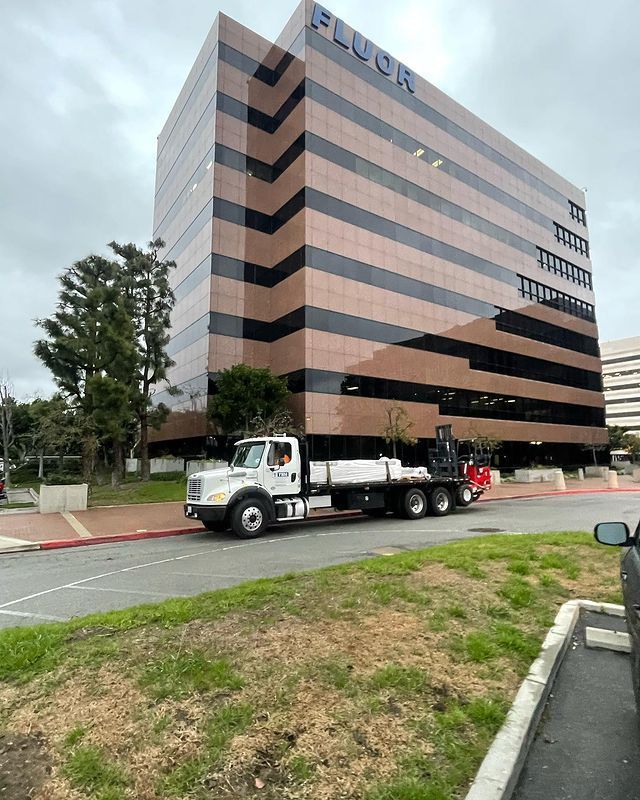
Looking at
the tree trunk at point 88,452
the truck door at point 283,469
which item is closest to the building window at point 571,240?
the tree trunk at point 88,452

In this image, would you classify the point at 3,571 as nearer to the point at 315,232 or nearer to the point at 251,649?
the point at 251,649

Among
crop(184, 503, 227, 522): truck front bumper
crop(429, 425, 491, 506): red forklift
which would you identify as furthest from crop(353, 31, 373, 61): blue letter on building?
crop(184, 503, 227, 522): truck front bumper

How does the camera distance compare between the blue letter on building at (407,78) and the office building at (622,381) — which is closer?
the blue letter on building at (407,78)

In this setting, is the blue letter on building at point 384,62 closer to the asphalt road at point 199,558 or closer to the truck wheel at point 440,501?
the truck wheel at point 440,501

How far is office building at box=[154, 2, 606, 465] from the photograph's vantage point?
31.8 meters

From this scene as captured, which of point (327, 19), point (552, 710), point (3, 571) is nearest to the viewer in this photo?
point (552, 710)

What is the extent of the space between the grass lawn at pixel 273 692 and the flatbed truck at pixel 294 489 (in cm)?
744

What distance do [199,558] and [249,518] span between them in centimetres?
296

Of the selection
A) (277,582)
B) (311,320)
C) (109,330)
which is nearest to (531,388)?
(311,320)

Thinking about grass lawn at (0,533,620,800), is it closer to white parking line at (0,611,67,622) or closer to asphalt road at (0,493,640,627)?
white parking line at (0,611,67,622)

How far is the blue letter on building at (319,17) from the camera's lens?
109 ft

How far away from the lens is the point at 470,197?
43312 millimetres

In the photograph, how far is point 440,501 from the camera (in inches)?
684

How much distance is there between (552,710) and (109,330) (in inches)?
1050
